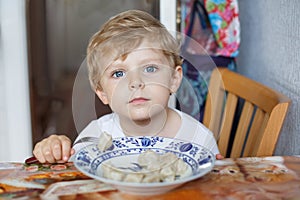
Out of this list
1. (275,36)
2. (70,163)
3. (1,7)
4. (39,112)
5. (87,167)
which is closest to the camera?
(87,167)

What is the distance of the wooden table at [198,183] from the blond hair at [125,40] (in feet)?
0.86

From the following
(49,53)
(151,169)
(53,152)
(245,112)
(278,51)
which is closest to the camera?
(151,169)

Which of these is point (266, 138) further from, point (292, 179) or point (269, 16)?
point (269, 16)

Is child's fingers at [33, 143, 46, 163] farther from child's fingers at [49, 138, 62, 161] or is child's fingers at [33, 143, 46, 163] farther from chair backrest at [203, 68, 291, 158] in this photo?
chair backrest at [203, 68, 291, 158]

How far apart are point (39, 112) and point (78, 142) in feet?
2.80

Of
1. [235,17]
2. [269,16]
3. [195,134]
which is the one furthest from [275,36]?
[195,134]

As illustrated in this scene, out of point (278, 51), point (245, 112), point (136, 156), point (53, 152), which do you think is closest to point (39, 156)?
point (53, 152)

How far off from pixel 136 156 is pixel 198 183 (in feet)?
0.45

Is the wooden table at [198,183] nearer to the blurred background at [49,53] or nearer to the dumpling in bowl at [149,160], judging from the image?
the dumpling in bowl at [149,160]

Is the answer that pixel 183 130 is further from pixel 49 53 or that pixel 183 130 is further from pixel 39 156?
pixel 49 53

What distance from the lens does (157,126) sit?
3.98ft

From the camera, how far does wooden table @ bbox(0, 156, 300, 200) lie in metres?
0.81

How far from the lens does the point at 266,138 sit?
1110 millimetres

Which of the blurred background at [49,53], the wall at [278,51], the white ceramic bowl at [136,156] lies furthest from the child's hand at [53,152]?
the blurred background at [49,53]
